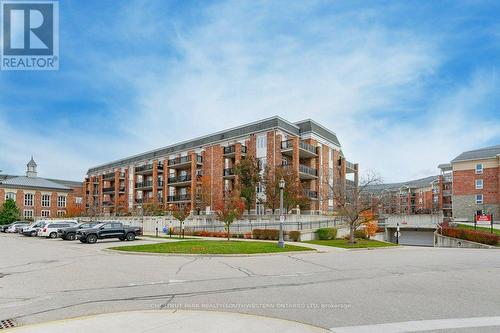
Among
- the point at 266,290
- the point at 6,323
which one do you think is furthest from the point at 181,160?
the point at 6,323

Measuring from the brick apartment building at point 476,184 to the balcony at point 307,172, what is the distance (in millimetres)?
25331

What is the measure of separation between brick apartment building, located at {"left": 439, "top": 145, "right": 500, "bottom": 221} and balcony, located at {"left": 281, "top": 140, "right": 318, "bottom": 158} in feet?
83.9

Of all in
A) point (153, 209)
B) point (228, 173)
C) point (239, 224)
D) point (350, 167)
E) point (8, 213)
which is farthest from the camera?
point (8, 213)

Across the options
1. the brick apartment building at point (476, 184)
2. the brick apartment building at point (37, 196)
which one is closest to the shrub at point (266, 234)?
the brick apartment building at point (476, 184)

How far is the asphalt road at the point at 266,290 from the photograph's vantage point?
282 inches

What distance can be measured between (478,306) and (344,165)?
164 ft

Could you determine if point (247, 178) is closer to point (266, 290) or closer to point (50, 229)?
point (50, 229)

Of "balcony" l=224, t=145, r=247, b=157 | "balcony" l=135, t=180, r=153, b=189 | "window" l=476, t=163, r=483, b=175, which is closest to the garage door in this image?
"window" l=476, t=163, r=483, b=175

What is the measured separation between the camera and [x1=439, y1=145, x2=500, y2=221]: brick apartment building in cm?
5356

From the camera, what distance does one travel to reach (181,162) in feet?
192

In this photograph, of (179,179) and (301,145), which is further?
(179,179)

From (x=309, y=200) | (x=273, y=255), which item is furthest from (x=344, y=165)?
(x=273, y=255)

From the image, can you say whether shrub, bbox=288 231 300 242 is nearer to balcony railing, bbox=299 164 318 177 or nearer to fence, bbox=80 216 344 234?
fence, bbox=80 216 344 234

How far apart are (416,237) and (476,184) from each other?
14258mm
